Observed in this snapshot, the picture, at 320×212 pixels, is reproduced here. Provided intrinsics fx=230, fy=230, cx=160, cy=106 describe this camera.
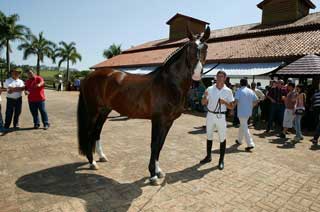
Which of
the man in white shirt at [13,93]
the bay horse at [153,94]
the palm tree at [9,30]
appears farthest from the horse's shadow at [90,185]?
the palm tree at [9,30]

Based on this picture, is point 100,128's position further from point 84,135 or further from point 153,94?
point 153,94

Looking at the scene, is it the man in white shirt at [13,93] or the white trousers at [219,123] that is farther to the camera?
the man in white shirt at [13,93]

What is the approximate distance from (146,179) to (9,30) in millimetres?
37824

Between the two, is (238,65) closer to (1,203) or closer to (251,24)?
(251,24)

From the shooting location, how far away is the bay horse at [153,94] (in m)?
3.54

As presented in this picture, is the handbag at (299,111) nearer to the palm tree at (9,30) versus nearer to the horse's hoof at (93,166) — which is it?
the horse's hoof at (93,166)

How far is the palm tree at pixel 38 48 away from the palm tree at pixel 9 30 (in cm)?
311

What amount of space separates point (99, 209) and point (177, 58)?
2.45 meters

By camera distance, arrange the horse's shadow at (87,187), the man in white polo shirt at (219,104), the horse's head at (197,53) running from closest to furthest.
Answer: the horse's shadow at (87,187) → the horse's head at (197,53) → the man in white polo shirt at (219,104)

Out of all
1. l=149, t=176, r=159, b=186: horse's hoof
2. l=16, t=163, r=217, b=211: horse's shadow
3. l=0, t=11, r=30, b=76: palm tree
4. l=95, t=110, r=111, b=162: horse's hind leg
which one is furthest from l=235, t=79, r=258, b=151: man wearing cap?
l=0, t=11, r=30, b=76: palm tree

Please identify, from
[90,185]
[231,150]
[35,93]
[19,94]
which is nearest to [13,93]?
[19,94]

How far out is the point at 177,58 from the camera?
3.69m

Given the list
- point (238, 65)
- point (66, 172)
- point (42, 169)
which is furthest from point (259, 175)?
point (238, 65)

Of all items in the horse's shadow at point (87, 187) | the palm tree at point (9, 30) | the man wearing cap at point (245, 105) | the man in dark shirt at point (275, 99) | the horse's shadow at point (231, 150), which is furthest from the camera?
the palm tree at point (9, 30)
